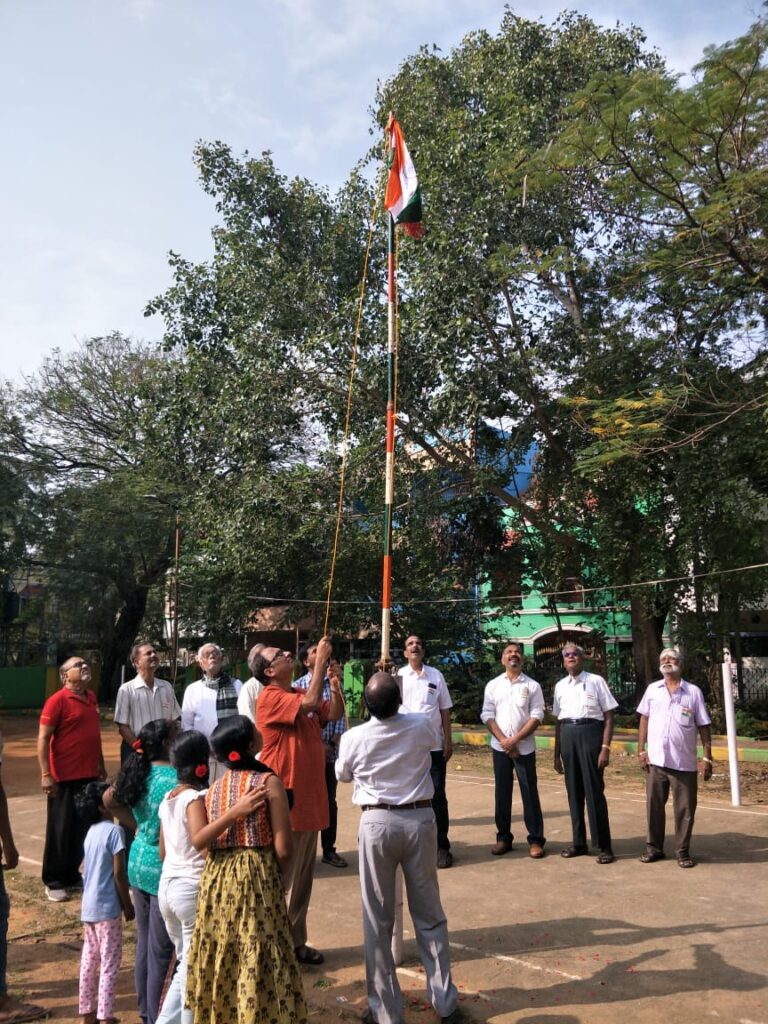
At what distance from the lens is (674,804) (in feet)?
24.0

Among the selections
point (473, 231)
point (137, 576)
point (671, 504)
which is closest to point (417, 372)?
point (473, 231)

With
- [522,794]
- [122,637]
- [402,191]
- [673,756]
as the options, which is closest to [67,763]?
[522,794]

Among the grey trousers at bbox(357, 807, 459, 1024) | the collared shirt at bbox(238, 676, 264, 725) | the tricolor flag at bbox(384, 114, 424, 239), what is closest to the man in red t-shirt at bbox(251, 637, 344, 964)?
the grey trousers at bbox(357, 807, 459, 1024)

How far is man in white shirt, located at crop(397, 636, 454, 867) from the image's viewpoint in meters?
7.34

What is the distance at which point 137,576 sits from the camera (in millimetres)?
30594

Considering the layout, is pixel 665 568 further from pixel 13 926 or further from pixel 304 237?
pixel 13 926

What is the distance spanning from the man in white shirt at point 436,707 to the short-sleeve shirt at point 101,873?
3153 mm

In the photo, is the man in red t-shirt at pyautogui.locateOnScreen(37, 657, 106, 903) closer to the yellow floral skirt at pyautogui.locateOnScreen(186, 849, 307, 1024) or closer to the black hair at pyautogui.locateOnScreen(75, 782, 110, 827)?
the black hair at pyautogui.locateOnScreen(75, 782, 110, 827)

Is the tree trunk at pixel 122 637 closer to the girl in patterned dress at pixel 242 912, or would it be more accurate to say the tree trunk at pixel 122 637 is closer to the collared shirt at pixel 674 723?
the collared shirt at pixel 674 723

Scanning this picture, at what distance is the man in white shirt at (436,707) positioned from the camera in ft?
24.1

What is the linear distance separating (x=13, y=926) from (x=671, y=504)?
42.6 ft

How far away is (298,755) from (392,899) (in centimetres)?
109

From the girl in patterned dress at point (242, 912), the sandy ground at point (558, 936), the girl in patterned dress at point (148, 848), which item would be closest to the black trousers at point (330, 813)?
the sandy ground at point (558, 936)

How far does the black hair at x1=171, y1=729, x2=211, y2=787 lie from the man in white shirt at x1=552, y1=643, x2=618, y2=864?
4.43 meters
